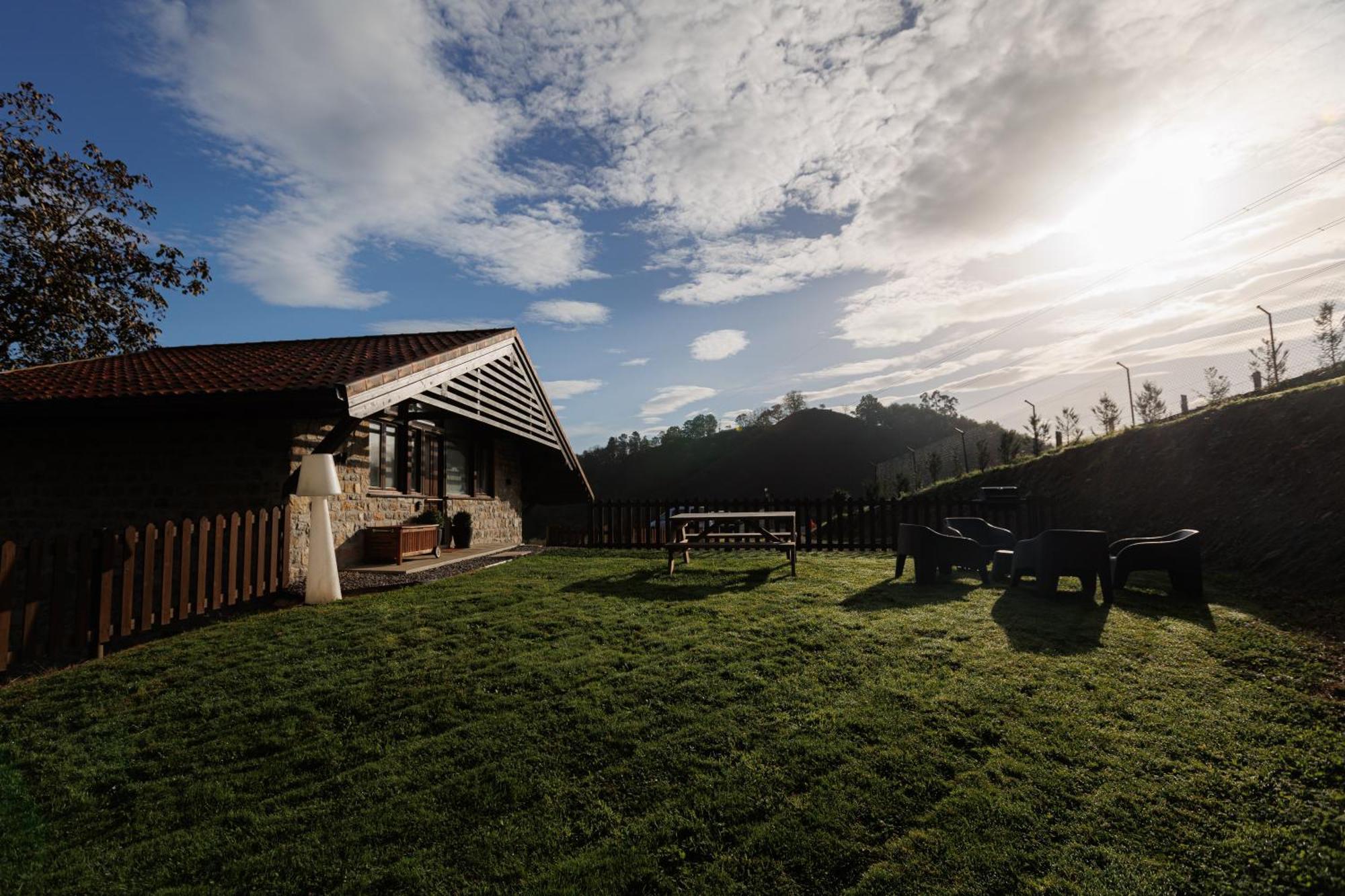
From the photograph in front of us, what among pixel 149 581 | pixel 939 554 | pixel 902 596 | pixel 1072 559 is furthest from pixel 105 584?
pixel 1072 559

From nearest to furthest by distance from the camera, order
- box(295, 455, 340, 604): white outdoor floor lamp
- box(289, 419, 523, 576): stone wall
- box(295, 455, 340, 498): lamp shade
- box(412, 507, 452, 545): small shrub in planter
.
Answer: box(295, 455, 340, 604): white outdoor floor lamp < box(295, 455, 340, 498): lamp shade < box(289, 419, 523, 576): stone wall < box(412, 507, 452, 545): small shrub in planter

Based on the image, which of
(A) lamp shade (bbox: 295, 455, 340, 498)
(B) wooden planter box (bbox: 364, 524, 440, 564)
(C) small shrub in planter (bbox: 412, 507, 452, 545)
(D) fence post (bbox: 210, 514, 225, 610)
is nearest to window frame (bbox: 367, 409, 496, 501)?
(C) small shrub in planter (bbox: 412, 507, 452, 545)

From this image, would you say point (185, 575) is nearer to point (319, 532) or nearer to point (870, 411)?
point (319, 532)

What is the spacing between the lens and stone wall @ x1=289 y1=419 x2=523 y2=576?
892 cm

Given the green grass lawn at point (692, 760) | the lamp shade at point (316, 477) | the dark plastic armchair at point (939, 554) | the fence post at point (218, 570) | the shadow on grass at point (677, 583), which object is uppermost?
the lamp shade at point (316, 477)

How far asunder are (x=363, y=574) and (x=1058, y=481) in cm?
1608

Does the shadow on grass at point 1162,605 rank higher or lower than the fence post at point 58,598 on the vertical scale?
lower

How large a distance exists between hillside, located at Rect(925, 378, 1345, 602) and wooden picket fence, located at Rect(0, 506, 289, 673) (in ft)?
41.6

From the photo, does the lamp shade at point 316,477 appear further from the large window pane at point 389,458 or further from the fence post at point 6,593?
the large window pane at point 389,458

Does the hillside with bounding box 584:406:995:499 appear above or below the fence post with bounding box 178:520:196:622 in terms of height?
above

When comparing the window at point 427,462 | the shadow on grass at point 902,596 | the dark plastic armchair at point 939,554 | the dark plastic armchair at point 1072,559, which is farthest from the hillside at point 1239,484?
the window at point 427,462

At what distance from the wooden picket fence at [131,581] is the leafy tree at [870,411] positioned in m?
65.2

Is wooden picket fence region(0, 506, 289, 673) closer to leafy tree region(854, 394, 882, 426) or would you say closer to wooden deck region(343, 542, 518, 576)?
wooden deck region(343, 542, 518, 576)

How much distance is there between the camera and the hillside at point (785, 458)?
205ft
